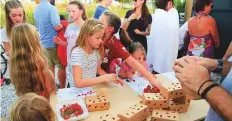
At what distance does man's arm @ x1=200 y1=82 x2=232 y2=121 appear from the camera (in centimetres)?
88

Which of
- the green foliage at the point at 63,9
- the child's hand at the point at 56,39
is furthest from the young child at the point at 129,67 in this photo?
the green foliage at the point at 63,9

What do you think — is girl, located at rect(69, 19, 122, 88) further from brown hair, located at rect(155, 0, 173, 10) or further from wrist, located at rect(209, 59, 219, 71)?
brown hair, located at rect(155, 0, 173, 10)

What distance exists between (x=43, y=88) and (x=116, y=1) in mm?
2947

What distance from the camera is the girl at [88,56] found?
6.44ft

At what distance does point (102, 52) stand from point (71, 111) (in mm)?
783

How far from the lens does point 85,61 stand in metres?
2.08

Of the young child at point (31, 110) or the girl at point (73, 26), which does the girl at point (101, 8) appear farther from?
the young child at point (31, 110)

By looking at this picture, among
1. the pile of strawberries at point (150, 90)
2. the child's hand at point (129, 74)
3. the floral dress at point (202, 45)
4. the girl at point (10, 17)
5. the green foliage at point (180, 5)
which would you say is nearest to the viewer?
the pile of strawberries at point (150, 90)

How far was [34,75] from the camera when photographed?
1911mm

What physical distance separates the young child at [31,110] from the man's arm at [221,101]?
0.87 meters

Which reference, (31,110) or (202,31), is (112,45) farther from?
(202,31)

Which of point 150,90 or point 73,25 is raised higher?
point 73,25

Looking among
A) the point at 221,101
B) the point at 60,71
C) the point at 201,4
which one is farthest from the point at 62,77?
the point at 221,101

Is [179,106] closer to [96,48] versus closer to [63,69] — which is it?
[96,48]
